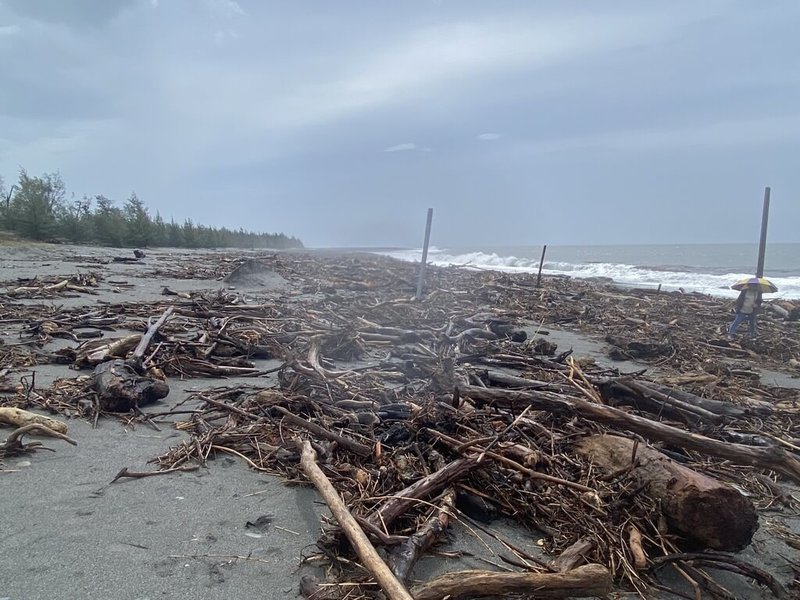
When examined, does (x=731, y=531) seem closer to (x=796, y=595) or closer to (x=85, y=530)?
(x=796, y=595)

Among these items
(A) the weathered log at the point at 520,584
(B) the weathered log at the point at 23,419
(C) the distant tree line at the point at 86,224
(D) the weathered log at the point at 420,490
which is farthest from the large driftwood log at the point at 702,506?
(C) the distant tree line at the point at 86,224

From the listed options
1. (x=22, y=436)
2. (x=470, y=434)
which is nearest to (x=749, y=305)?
(x=470, y=434)

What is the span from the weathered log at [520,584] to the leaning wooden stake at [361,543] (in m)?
0.17

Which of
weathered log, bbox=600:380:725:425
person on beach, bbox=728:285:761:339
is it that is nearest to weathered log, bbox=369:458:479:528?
weathered log, bbox=600:380:725:425

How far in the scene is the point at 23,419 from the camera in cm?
317

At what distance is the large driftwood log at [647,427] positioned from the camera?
2.54m

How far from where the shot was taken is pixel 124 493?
100 inches

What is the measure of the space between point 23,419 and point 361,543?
2.81 metres

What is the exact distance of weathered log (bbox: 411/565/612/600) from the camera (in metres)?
1.68

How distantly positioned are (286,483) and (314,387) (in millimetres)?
1398

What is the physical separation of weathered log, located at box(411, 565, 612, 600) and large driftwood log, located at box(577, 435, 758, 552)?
1.78 feet

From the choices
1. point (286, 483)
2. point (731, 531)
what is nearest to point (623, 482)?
point (731, 531)

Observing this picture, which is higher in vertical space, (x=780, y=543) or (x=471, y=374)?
(x=471, y=374)

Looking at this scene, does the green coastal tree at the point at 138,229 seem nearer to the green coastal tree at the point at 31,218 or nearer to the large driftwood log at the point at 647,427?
the green coastal tree at the point at 31,218
